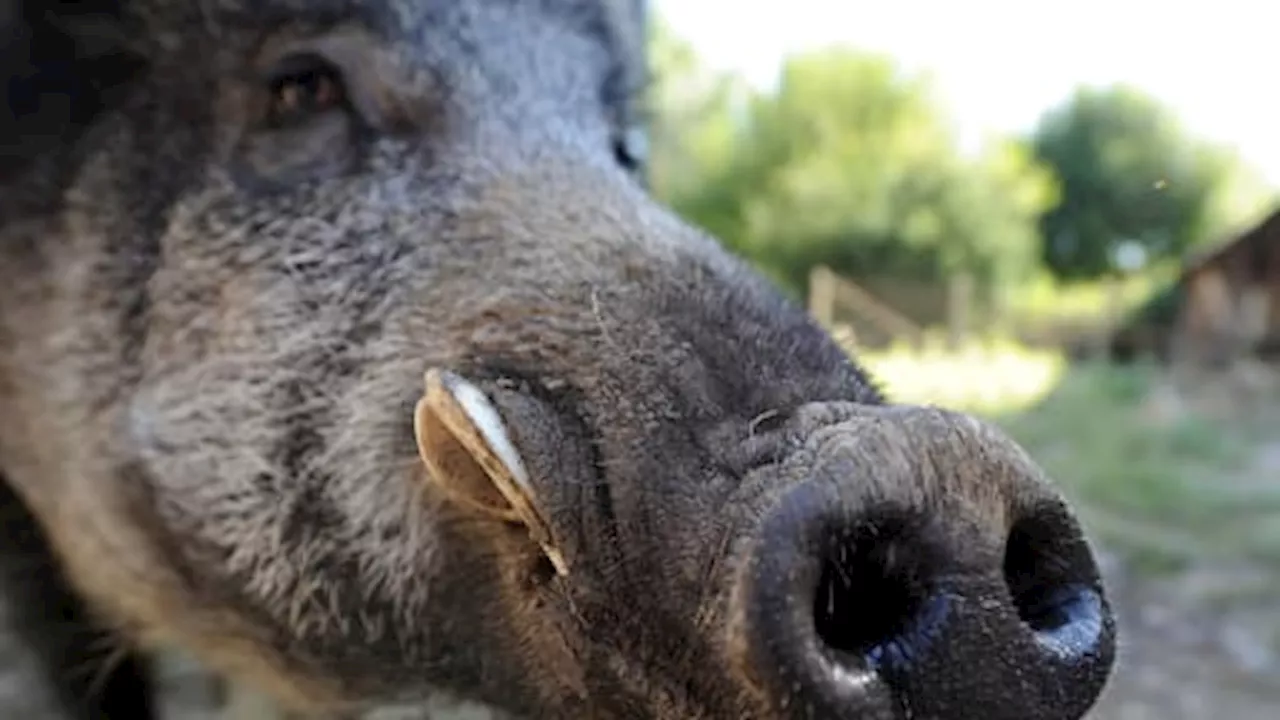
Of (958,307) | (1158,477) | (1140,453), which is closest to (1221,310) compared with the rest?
(958,307)

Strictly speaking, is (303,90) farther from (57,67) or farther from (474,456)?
(474,456)

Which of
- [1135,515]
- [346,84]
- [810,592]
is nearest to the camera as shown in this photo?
[810,592]

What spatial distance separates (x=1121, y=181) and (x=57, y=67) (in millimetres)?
12933

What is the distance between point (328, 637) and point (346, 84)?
1.97 feet

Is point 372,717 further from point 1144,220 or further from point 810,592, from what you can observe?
point 1144,220

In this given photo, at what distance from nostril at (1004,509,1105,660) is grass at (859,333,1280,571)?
2.29 meters

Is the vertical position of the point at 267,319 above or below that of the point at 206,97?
below

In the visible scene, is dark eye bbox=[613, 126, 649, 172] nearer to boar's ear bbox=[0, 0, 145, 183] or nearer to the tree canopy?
boar's ear bbox=[0, 0, 145, 183]

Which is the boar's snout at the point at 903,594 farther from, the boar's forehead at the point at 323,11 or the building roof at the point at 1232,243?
the building roof at the point at 1232,243

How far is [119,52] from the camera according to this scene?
2.00m

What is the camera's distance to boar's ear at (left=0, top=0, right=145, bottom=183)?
200 centimetres

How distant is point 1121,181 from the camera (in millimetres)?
14078

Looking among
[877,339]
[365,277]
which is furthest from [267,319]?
[877,339]

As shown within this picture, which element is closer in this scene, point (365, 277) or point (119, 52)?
point (365, 277)
